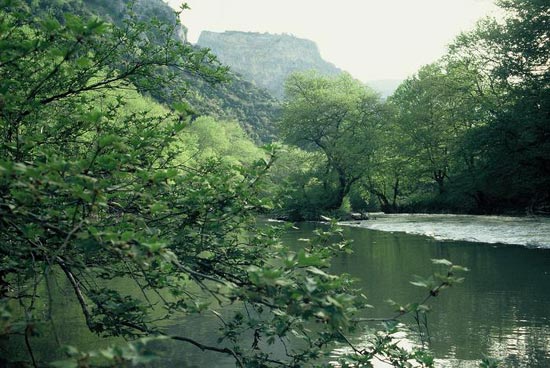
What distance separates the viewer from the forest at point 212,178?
2.77 metres

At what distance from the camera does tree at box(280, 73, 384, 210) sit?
4909 cm

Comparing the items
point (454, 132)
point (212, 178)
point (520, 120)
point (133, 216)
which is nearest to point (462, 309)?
point (212, 178)

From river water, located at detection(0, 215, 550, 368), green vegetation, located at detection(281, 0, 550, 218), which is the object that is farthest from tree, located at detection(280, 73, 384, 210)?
river water, located at detection(0, 215, 550, 368)

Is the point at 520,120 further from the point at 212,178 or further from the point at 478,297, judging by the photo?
the point at 212,178

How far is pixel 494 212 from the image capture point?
128ft

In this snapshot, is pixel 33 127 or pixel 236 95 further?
pixel 236 95

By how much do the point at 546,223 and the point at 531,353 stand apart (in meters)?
23.2

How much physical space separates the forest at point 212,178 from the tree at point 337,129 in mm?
213

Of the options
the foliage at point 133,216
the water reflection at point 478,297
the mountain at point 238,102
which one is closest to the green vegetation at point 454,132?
the water reflection at point 478,297

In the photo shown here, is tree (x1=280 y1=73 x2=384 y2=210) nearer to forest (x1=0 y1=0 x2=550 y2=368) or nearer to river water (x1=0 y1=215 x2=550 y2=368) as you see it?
forest (x1=0 y1=0 x2=550 y2=368)

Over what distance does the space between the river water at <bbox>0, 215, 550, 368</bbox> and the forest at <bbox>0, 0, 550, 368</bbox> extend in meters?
0.37

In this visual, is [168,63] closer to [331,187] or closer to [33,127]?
[33,127]

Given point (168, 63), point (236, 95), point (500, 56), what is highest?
point (236, 95)

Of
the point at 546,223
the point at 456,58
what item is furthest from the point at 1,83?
the point at 456,58
